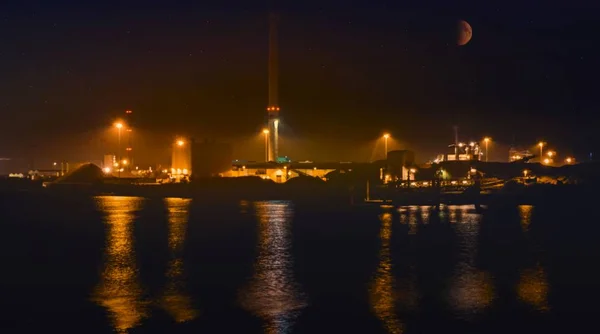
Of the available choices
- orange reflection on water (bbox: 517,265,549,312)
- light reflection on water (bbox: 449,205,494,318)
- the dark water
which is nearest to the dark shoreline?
the dark water

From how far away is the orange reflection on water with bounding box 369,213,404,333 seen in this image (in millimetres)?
11070

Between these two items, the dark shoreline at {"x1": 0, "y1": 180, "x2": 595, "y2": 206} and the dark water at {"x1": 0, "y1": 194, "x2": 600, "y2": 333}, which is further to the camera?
the dark shoreline at {"x1": 0, "y1": 180, "x2": 595, "y2": 206}

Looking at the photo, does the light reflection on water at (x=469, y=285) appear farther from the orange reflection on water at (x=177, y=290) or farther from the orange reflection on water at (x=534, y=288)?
the orange reflection on water at (x=177, y=290)

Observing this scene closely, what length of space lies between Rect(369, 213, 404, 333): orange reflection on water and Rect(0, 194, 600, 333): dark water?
4 cm

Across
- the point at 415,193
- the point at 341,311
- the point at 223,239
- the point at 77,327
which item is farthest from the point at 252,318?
the point at 415,193

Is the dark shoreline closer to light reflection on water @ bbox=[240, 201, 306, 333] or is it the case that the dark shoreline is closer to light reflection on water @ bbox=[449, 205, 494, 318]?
light reflection on water @ bbox=[449, 205, 494, 318]

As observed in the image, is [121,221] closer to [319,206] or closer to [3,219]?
[3,219]

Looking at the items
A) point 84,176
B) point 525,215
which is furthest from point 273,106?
point 525,215

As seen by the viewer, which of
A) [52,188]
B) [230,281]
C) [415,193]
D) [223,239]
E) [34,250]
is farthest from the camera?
[52,188]

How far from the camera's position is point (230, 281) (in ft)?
50.6

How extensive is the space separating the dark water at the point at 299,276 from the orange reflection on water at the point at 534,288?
1.1 inches

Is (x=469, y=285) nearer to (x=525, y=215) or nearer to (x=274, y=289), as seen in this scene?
(x=274, y=289)

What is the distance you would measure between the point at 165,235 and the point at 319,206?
19.3 metres

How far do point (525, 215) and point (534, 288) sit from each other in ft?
75.3
